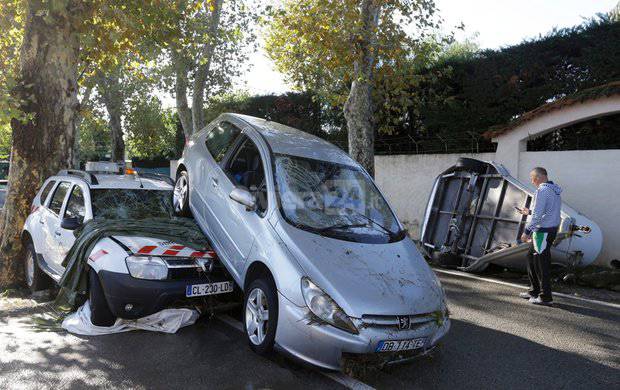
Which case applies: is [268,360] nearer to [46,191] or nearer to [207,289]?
[207,289]

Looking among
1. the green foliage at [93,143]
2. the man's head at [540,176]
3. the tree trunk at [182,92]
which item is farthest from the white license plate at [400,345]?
the green foliage at [93,143]

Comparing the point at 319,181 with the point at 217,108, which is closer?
the point at 319,181

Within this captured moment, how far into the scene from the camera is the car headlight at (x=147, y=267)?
496 cm

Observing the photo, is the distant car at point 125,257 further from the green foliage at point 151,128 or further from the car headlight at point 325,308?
the green foliage at point 151,128

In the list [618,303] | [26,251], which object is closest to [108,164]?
[26,251]

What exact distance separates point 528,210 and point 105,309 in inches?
241

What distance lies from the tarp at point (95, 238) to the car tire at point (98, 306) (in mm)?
293

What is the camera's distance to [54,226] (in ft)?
21.7

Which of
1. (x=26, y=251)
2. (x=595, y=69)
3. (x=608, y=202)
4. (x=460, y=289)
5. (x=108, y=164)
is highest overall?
(x=595, y=69)

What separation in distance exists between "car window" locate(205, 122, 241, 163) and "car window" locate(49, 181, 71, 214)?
1944 millimetres

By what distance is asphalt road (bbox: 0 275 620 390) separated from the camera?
13.6 feet

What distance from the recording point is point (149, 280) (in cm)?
496

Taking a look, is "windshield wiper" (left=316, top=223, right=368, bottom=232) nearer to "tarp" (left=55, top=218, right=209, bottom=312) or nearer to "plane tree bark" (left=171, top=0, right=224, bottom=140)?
"tarp" (left=55, top=218, right=209, bottom=312)

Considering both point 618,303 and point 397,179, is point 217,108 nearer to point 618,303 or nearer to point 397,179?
point 397,179
